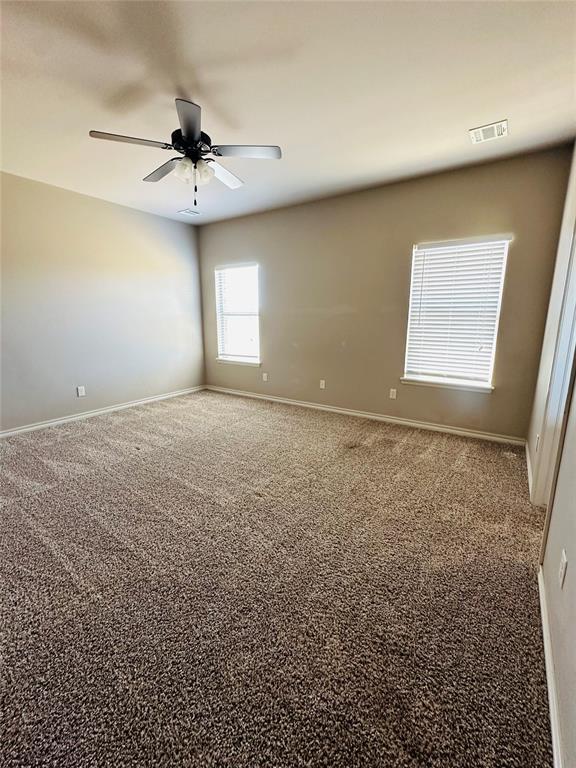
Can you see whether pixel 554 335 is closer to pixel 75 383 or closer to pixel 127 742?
pixel 127 742

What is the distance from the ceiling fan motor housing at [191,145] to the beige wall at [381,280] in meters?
2.17

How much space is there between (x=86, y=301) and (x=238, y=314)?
2.07 m

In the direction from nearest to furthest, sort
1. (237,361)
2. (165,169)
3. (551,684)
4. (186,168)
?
(551,684)
(186,168)
(165,169)
(237,361)

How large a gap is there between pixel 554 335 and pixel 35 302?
4966 millimetres

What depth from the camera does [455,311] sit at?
343 cm

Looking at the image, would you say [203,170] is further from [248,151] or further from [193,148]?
[248,151]

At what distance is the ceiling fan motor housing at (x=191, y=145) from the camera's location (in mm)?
2154

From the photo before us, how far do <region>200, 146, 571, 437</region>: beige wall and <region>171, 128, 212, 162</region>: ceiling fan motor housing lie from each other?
2168 millimetres

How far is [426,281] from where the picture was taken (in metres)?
3.55

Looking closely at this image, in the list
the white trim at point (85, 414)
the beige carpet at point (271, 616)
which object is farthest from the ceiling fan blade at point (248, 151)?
the white trim at point (85, 414)

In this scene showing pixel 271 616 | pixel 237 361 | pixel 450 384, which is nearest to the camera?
pixel 271 616

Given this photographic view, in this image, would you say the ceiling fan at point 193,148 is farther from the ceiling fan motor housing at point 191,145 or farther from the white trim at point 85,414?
the white trim at point 85,414

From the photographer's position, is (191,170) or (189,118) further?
(191,170)

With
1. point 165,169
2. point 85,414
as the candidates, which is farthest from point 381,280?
point 85,414
